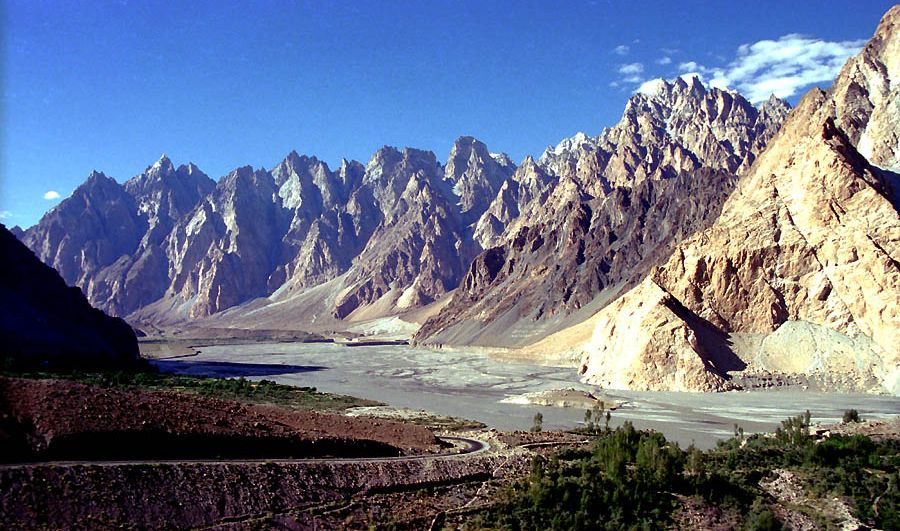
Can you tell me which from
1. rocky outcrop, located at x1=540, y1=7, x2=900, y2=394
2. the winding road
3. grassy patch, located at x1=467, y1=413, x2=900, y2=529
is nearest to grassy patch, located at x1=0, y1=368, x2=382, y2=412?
the winding road

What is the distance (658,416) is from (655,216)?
11434 cm

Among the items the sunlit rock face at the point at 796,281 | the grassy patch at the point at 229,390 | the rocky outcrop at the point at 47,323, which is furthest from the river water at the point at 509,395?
the rocky outcrop at the point at 47,323

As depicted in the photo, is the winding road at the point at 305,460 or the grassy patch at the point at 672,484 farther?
the grassy patch at the point at 672,484

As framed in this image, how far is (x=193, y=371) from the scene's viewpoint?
115312 millimetres

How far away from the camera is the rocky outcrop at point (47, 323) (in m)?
74.0

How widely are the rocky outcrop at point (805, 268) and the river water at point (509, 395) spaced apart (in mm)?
8408

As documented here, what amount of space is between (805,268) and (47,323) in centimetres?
9067

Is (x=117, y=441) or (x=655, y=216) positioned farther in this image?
(x=655, y=216)

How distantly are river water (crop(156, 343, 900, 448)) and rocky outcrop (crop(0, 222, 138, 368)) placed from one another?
20.2 m

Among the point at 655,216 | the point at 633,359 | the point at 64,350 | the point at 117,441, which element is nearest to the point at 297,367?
the point at 64,350

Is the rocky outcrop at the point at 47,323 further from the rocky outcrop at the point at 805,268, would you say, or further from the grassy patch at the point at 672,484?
the rocky outcrop at the point at 805,268

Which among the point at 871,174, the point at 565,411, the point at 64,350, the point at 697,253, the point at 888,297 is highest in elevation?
the point at 871,174

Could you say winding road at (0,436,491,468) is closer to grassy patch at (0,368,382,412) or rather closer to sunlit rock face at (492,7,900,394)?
grassy patch at (0,368,382,412)

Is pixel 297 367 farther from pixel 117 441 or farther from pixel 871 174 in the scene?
pixel 117 441
